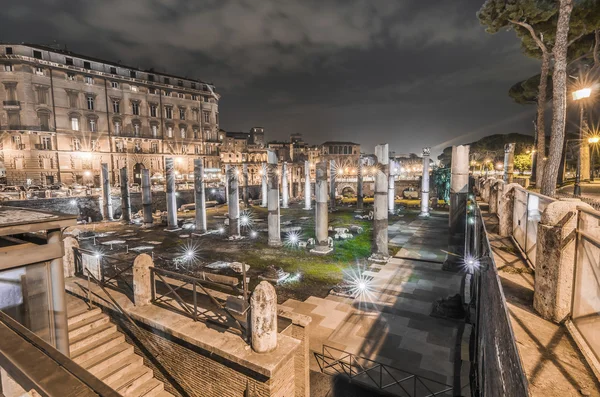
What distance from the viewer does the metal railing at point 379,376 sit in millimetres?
7371

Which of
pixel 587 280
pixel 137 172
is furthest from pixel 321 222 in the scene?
pixel 137 172

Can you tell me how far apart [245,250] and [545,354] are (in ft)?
56.7

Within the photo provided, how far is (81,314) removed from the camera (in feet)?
24.2

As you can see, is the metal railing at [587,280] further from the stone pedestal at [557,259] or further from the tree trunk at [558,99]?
the tree trunk at [558,99]

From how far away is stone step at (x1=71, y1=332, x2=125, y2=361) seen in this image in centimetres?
655

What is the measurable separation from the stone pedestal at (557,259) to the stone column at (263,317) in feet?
13.4

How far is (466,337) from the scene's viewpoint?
942cm

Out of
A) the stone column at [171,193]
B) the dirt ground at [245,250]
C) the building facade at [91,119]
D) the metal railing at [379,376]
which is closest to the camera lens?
the metal railing at [379,376]

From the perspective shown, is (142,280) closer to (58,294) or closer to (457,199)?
(58,294)

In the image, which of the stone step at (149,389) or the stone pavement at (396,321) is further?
the stone pavement at (396,321)

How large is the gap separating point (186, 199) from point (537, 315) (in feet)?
140

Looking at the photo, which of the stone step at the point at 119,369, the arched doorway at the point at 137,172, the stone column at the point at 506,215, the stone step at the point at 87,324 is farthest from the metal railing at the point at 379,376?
the arched doorway at the point at 137,172

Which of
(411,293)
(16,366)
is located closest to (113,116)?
(411,293)

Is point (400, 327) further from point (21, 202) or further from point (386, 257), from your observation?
point (21, 202)
